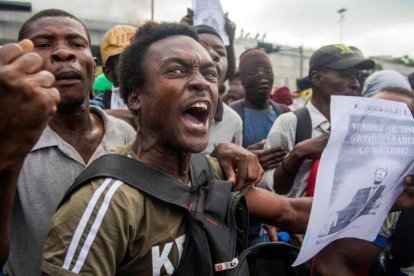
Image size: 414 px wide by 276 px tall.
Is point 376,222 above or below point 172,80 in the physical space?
below

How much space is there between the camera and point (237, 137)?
3.54 metres

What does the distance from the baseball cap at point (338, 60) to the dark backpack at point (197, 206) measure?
2104 mm

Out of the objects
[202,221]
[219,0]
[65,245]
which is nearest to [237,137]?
[219,0]

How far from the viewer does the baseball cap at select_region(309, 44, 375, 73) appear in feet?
11.4

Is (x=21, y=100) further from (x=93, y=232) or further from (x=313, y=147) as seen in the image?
(x=313, y=147)

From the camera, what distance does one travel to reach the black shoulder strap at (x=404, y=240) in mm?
2264

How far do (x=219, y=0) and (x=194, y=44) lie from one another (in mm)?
2284

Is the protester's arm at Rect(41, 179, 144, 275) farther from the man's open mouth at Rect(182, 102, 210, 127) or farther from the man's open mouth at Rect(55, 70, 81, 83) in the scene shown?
the man's open mouth at Rect(55, 70, 81, 83)

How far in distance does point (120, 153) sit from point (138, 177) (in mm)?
250

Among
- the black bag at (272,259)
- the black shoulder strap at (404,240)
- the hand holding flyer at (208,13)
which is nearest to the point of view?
the black bag at (272,259)

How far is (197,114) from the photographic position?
6.31 feet

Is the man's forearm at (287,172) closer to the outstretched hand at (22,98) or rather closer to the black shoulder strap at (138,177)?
the black shoulder strap at (138,177)

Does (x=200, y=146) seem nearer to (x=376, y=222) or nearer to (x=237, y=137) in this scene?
(x=376, y=222)

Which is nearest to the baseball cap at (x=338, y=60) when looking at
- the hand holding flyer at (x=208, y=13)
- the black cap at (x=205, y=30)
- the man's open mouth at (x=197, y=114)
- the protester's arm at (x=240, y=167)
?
the black cap at (x=205, y=30)
